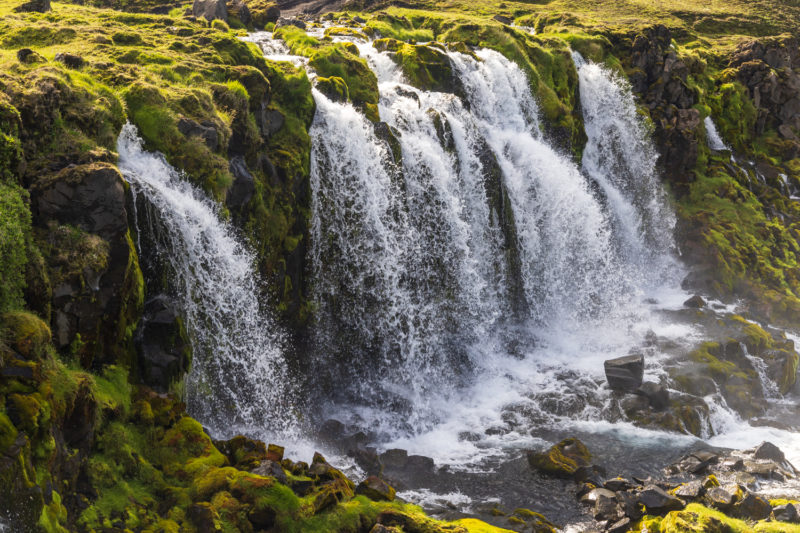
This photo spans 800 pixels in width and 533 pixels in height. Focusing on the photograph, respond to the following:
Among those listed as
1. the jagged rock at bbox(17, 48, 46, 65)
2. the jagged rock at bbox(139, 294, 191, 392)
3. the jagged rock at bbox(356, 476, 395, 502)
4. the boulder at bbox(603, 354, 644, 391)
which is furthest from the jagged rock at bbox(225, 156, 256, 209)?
the boulder at bbox(603, 354, 644, 391)

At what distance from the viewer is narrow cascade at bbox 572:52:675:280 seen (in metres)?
32.3

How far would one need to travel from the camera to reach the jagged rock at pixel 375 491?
476 inches

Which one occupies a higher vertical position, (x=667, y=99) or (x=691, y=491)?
(x=667, y=99)

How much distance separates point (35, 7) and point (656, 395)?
2782 cm

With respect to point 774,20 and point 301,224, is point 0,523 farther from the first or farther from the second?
point 774,20

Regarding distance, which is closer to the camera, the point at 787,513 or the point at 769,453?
the point at 787,513

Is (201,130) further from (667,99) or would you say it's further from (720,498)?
(667,99)

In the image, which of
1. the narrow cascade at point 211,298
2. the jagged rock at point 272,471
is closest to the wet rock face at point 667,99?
the narrow cascade at point 211,298

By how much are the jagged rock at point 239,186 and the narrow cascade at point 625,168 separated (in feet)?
68.5

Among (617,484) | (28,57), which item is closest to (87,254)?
(28,57)

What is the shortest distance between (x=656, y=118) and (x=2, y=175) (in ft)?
115

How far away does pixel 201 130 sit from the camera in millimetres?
15500

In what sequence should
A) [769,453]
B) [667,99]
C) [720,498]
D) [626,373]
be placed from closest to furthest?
[720,498]
[769,453]
[626,373]
[667,99]

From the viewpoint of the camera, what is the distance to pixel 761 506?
12750mm
